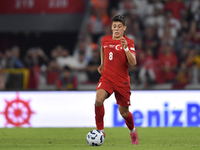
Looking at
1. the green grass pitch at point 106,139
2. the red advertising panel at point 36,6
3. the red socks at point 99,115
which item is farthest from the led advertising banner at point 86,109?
the red advertising panel at point 36,6

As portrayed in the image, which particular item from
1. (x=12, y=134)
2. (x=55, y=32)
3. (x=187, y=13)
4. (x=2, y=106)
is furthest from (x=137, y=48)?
(x=12, y=134)

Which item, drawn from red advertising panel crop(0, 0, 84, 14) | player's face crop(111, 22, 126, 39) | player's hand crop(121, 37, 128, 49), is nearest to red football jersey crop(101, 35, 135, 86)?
player's face crop(111, 22, 126, 39)

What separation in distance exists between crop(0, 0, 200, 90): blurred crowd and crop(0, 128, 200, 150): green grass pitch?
1.60 meters

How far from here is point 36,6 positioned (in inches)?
541

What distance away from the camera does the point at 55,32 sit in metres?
13.9

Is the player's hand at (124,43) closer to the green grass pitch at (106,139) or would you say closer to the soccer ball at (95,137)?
the soccer ball at (95,137)

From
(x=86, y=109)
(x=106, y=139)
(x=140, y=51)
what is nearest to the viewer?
(x=106, y=139)

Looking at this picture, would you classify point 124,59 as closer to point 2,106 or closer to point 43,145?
point 43,145

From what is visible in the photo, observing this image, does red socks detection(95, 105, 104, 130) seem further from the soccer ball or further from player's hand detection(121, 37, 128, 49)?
player's hand detection(121, 37, 128, 49)

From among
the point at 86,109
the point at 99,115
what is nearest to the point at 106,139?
the point at 99,115

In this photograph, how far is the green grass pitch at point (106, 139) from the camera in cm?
571

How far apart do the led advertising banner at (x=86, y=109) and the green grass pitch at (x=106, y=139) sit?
65 cm

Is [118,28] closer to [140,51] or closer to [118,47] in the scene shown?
[118,47]

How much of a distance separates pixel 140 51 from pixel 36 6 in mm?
4302
